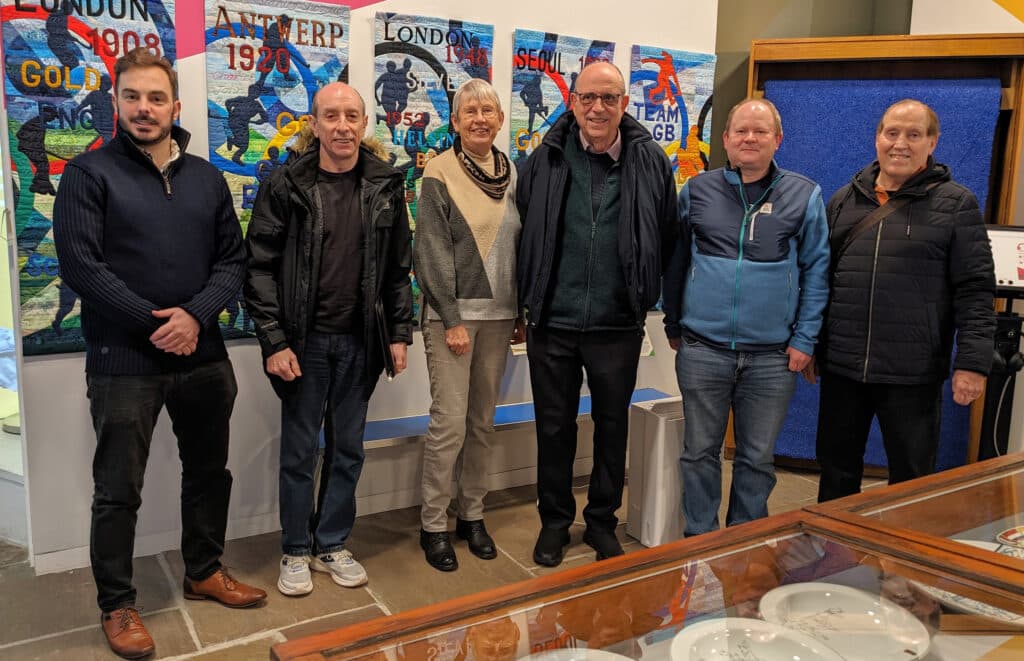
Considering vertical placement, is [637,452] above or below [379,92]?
below

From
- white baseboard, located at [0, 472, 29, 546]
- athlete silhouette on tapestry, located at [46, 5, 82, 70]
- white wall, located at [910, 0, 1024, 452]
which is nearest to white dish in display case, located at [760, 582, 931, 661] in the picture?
athlete silhouette on tapestry, located at [46, 5, 82, 70]

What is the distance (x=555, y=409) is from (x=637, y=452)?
1.72 ft

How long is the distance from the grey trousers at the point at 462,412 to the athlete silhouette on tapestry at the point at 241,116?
97 cm

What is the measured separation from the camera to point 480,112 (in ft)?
9.54

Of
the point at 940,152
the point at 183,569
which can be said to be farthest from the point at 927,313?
the point at 183,569

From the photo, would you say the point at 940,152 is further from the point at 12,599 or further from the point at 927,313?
the point at 12,599

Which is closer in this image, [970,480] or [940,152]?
[970,480]

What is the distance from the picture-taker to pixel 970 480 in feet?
5.81

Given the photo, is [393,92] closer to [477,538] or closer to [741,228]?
[741,228]

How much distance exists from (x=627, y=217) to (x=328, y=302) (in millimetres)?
1050

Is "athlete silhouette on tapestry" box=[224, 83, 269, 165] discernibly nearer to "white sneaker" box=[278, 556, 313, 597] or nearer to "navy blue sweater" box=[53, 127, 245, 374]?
"navy blue sweater" box=[53, 127, 245, 374]

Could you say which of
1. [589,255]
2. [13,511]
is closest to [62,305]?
[13,511]

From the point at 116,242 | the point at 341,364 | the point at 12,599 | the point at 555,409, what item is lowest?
the point at 12,599

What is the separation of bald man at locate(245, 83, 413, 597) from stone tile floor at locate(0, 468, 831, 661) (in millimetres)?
144
